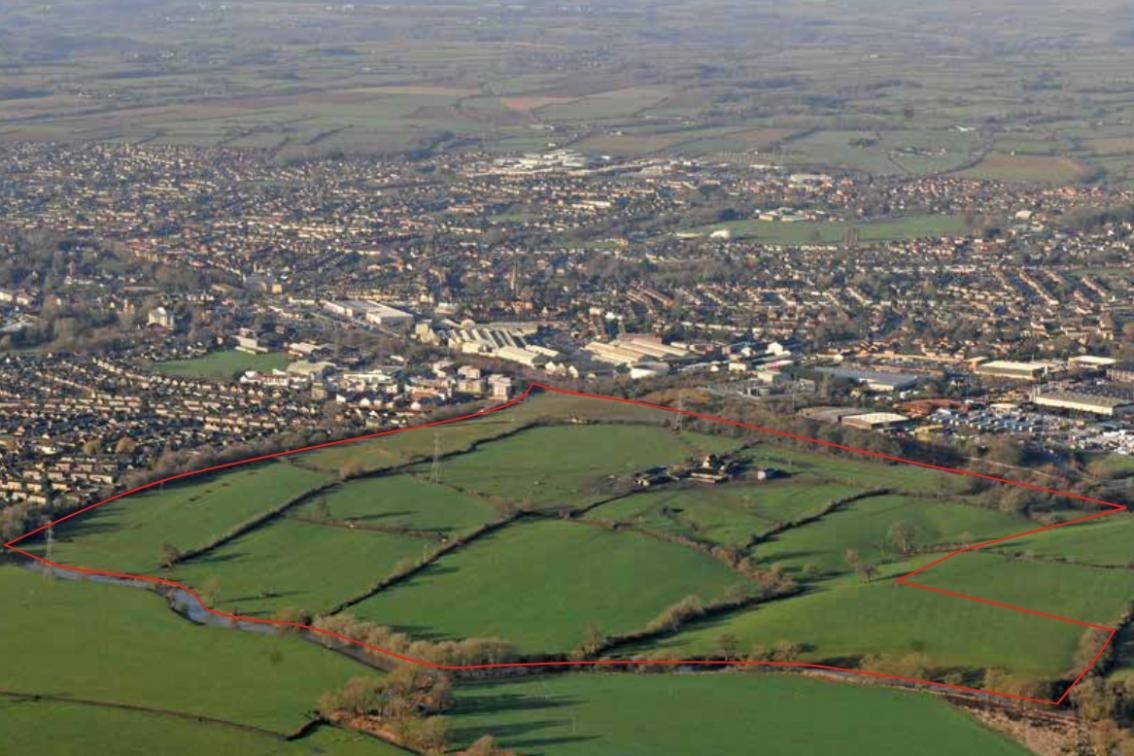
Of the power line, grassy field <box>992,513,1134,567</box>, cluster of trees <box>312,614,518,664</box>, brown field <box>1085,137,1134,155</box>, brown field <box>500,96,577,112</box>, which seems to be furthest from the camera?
brown field <box>500,96,577,112</box>

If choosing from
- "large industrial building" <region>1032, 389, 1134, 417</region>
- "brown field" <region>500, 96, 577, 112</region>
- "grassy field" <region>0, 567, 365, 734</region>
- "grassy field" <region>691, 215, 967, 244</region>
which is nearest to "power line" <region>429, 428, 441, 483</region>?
"grassy field" <region>0, 567, 365, 734</region>

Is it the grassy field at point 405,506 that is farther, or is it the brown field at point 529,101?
the brown field at point 529,101

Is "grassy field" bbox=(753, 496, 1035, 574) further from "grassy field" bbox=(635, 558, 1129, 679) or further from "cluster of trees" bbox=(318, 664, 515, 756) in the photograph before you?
"cluster of trees" bbox=(318, 664, 515, 756)

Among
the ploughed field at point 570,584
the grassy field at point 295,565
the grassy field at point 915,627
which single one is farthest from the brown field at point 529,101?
the grassy field at point 915,627

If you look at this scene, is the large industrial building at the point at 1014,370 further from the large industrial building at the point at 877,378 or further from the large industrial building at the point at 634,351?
the large industrial building at the point at 634,351

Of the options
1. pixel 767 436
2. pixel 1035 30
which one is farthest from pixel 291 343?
pixel 1035 30

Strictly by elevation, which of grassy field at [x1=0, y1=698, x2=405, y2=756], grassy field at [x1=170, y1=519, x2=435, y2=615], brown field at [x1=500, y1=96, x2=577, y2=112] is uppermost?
grassy field at [x1=0, y1=698, x2=405, y2=756]
